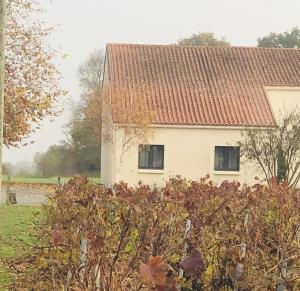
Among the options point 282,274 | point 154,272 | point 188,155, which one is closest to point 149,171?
point 188,155

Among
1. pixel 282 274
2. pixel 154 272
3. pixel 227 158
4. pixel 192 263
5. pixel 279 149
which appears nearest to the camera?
pixel 154 272

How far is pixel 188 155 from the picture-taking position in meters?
30.0

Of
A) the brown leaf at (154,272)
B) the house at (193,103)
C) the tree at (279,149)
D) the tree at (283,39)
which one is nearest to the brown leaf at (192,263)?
the brown leaf at (154,272)

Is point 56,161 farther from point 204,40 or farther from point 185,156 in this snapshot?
point 185,156

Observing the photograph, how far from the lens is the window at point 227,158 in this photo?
30.0 m

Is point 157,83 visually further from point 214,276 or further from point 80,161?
point 214,276

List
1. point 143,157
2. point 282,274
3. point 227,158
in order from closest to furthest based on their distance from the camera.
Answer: point 282,274, point 143,157, point 227,158

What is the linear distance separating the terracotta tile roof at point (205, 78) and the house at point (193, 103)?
0.05 metres

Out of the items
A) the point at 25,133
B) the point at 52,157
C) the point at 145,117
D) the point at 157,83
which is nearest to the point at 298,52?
the point at 157,83

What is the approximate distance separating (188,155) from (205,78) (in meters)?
4.83

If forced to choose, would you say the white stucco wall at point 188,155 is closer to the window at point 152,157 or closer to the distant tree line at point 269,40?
the window at point 152,157

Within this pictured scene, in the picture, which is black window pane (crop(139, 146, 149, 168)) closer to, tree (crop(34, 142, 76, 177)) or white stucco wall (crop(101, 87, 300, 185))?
white stucco wall (crop(101, 87, 300, 185))

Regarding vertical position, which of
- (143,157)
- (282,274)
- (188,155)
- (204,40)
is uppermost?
(204,40)

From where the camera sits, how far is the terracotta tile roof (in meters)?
30.4
